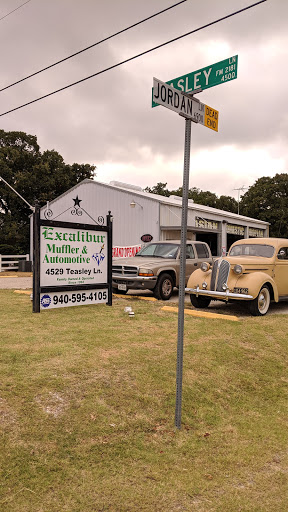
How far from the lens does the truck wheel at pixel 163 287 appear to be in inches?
451

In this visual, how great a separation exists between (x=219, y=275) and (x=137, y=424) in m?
6.09

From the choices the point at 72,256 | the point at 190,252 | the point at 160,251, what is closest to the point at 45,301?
the point at 72,256

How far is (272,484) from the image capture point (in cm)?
295

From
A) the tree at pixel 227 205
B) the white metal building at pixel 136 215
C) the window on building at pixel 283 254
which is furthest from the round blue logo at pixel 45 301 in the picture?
the tree at pixel 227 205

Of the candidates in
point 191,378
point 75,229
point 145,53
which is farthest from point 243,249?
point 191,378

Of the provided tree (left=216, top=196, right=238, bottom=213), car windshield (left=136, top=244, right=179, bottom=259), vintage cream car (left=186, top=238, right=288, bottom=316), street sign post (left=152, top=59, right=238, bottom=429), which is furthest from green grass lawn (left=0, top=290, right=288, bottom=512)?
tree (left=216, top=196, right=238, bottom=213)

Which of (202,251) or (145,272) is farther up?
(202,251)

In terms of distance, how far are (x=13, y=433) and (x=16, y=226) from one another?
116 ft

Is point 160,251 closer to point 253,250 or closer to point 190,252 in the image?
point 190,252

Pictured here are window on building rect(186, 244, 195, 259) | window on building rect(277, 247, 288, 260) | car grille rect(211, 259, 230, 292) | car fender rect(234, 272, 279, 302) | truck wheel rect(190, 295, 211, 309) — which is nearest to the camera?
car fender rect(234, 272, 279, 302)

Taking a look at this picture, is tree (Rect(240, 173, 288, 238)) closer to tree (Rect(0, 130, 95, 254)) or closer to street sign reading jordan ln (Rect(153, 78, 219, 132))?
tree (Rect(0, 130, 95, 254))

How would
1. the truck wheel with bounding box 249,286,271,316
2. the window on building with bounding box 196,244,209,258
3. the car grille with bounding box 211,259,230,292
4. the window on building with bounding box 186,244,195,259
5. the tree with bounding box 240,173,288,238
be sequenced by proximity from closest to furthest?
the truck wheel with bounding box 249,286,271,316, the car grille with bounding box 211,259,230,292, the window on building with bounding box 186,244,195,259, the window on building with bounding box 196,244,209,258, the tree with bounding box 240,173,288,238

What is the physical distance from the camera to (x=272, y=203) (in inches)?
2176

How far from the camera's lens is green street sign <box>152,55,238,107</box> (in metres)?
3.52
